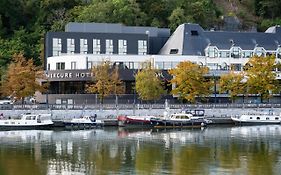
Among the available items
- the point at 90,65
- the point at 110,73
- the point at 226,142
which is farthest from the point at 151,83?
the point at 226,142

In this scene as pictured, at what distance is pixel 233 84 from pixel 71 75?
20.9 meters

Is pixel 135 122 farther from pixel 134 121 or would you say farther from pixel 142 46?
pixel 142 46

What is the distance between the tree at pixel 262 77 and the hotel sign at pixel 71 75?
20501mm

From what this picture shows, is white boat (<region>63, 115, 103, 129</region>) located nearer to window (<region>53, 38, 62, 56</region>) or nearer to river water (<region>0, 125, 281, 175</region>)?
river water (<region>0, 125, 281, 175</region>)

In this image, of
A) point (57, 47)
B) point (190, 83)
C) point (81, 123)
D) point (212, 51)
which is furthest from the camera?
point (212, 51)

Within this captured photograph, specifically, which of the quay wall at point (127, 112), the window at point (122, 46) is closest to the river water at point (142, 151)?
the quay wall at point (127, 112)

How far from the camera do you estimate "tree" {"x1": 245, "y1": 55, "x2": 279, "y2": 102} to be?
286 ft

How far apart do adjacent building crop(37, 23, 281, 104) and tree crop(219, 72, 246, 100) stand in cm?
353

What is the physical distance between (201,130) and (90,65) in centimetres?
2669

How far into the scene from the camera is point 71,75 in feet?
293

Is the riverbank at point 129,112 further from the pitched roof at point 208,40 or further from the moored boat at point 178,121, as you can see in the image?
the pitched roof at point 208,40

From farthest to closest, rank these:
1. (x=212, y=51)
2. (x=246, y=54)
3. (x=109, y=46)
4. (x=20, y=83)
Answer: (x=246, y=54)
(x=212, y=51)
(x=109, y=46)
(x=20, y=83)

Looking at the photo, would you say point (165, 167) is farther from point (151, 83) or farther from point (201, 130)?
point (151, 83)

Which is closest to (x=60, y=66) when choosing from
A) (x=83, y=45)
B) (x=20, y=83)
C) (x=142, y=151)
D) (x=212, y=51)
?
(x=83, y=45)
